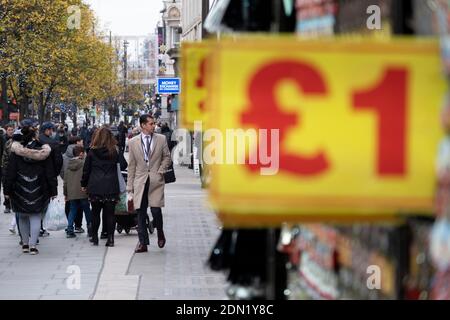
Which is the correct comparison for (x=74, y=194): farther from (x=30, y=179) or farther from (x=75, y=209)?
(x=30, y=179)

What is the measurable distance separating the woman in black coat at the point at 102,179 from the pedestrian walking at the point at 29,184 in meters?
0.67

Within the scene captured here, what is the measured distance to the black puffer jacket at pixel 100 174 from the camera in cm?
1523

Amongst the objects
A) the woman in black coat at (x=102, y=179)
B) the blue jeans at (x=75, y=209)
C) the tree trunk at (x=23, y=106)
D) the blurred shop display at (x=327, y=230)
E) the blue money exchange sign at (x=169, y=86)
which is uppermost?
the blurred shop display at (x=327, y=230)

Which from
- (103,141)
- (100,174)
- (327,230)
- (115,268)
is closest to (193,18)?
(103,141)

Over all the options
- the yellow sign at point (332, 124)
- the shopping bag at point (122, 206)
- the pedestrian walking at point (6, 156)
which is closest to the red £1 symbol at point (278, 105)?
the yellow sign at point (332, 124)

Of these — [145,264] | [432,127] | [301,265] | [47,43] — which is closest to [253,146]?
[432,127]

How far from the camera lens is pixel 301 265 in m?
4.87

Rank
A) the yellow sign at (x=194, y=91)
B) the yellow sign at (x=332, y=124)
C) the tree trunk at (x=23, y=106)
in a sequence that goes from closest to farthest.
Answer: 1. the yellow sign at (x=332, y=124)
2. the yellow sign at (x=194, y=91)
3. the tree trunk at (x=23, y=106)

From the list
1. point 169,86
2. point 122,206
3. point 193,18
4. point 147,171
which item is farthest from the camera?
point 193,18

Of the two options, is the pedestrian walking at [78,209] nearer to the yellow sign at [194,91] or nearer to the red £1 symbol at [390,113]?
the yellow sign at [194,91]

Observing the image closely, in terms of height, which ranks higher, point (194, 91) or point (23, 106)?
point (194, 91)

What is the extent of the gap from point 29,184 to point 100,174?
3.56ft

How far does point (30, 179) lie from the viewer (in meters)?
14.6

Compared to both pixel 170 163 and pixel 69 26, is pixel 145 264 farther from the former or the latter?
pixel 69 26
